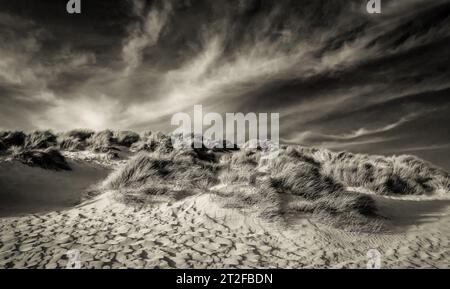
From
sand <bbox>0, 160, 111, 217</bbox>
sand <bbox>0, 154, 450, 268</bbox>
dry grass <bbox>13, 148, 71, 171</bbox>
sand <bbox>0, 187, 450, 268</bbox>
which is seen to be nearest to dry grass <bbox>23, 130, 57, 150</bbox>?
dry grass <bbox>13, 148, 71, 171</bbox>

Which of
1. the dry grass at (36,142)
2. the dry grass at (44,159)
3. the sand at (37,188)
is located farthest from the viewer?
the dry grass at (36,142)

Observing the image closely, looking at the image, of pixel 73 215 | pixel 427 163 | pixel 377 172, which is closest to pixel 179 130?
pixel 377 172

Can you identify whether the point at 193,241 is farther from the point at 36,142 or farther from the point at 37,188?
the point at 36,142

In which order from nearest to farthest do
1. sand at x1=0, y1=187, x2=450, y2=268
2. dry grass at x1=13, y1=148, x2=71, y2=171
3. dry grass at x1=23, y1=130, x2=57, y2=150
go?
sand at x1=0, y1=187, x2=450, y2=268 < dry grass at x1=13, y1=148, x2=71, y2=171 < dry grass at x1=23, y1=130, x2=57, y2=150

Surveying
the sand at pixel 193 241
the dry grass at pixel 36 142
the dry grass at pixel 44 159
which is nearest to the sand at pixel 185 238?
the sand at pixel 193 241

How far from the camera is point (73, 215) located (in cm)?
581

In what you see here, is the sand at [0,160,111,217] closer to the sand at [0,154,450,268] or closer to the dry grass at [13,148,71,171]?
the sand at [0,154,450,268]

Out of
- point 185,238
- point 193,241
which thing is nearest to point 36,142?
point 185,238

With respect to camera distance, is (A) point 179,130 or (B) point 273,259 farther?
(A) point 179,130

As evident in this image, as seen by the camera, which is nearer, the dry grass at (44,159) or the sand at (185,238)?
the sand at (185,238)

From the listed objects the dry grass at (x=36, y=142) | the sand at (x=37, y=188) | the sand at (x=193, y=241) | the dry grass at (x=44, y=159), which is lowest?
the sand at (x=193, y=241)

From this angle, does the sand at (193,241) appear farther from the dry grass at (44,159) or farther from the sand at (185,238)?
the dry grass at (44,159)

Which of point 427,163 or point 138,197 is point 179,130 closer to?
point 138,197
